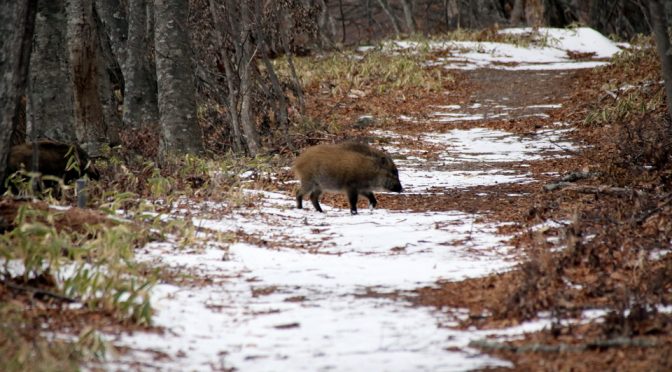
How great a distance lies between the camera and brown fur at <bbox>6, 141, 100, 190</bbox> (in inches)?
357

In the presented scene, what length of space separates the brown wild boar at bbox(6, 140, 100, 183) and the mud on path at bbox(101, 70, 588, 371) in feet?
5.06

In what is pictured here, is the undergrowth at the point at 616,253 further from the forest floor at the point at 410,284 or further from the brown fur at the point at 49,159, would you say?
the brown fur at the point at 49,159

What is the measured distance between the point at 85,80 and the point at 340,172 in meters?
4.79

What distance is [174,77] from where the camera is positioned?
12773 millimetres

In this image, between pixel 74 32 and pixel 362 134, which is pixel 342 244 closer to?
pixel 74 32

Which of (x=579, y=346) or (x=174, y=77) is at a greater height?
(x=174, y=77)

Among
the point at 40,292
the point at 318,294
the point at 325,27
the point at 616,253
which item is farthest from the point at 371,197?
the point at 325,27

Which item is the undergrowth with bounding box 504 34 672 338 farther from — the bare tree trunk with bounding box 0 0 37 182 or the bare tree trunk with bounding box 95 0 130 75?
the bare tree trunk with bounding box 95 0 130 75

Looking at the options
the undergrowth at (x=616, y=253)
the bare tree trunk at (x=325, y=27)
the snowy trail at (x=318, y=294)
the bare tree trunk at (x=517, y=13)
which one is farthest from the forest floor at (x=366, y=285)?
the bare tree trunk at (x=517, y=13)

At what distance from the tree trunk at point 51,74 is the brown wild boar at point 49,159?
148 centimetres

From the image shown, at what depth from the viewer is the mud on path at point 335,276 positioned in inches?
185

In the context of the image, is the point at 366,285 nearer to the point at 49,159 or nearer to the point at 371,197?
the point at 371,197

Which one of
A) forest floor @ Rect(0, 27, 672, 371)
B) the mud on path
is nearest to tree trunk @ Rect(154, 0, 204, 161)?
forest floor @ Rect(0, 27, 672, 371)

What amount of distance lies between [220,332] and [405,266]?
226 cm
